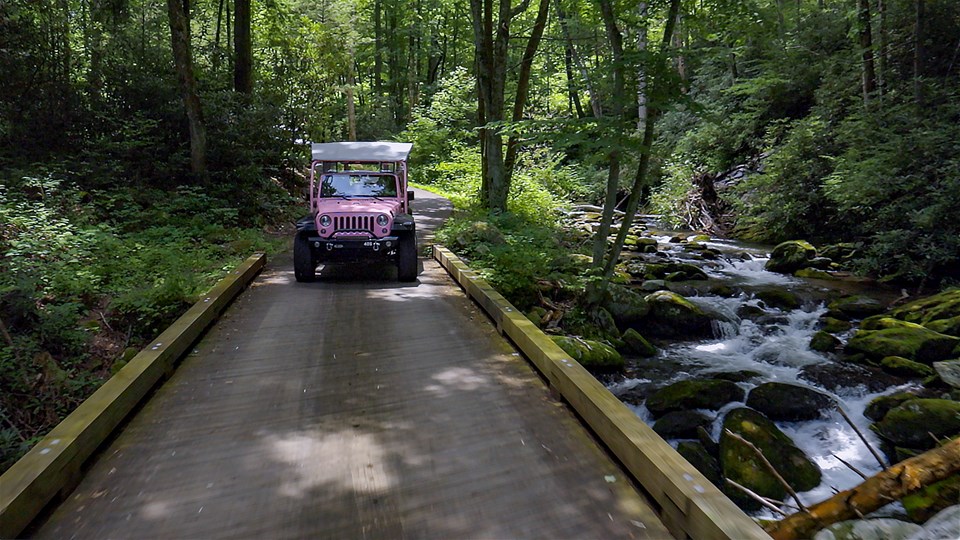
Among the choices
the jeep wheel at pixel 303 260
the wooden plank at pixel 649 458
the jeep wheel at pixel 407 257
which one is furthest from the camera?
the jeep wheel at pixel 407 257

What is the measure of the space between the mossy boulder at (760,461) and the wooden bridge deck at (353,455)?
8.22 ft

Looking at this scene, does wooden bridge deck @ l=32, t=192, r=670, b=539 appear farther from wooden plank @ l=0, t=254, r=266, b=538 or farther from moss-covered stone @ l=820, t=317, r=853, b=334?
moss-covered stone @ l=820, t=317, r=853, b=334

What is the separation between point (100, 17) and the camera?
15664 mm

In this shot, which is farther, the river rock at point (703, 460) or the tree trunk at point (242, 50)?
the tree trunk at point (242, 50)

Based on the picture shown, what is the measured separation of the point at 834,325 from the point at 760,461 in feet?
19.1

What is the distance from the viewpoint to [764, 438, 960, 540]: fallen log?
4.01 m

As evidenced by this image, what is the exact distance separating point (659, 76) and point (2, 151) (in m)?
13.3

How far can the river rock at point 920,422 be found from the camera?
6.52m

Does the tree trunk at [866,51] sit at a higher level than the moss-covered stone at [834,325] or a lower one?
higher

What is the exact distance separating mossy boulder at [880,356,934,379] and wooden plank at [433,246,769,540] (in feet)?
20.0

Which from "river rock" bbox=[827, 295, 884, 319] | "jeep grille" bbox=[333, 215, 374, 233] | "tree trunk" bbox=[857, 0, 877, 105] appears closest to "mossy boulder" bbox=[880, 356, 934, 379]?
"river rock" bbox=[827, 295, 884, 319]

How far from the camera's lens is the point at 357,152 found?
10.9 m

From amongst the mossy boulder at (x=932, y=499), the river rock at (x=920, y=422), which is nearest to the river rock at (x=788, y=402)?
the river rock at (x=920, y=422)

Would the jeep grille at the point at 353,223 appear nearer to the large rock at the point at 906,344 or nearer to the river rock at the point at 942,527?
the river rock at the point at 942,527
